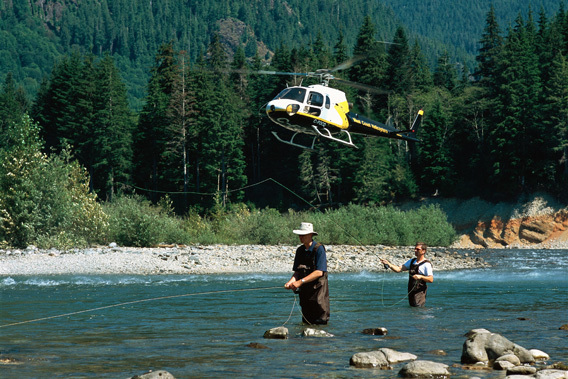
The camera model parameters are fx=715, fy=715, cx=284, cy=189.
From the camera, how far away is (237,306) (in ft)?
57.7

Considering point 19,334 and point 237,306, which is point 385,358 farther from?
point 237,306

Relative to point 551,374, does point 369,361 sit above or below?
below

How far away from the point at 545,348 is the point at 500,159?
5358 centimetres

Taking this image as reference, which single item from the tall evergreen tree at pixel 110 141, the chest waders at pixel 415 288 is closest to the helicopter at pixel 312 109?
the chest waders at pixel 415 288

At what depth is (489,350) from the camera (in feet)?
34.6

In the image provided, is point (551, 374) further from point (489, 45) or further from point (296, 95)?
point (489, 45)

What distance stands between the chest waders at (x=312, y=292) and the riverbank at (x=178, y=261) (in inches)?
585

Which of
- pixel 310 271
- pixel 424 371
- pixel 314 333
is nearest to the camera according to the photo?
pixel 424 371

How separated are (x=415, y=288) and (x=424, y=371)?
20.5ft

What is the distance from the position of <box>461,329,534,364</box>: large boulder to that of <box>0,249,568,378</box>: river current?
0.76 feet

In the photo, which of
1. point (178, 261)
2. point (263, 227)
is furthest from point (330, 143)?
point (178, 261)

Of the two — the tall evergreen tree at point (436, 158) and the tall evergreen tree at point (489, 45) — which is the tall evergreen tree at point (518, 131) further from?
the tall evergreen tree at point (489, 45)

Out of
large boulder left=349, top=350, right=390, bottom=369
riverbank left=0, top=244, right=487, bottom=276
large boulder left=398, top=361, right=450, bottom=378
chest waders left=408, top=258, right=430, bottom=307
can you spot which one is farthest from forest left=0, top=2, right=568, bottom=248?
large boulder left=398, top=361, right=450, bottom=378

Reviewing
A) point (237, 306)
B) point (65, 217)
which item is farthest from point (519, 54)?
point (237, 306)
